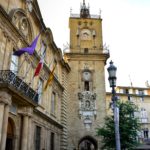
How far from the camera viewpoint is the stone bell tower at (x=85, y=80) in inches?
1187

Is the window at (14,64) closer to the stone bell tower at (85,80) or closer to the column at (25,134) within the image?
the column at (25,134)

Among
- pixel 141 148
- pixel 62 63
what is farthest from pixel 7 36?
pixel 141 148

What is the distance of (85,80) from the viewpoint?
3256cm

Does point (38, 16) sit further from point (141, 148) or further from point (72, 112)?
point (141, 148)

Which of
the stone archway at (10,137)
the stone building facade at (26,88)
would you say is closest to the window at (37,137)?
the stone building facade at (26,88)

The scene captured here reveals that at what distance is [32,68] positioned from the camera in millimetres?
20797

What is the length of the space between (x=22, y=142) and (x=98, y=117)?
14.9 m

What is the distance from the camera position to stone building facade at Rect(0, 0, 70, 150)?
48.9 feet

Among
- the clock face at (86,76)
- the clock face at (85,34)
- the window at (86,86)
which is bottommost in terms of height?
the window at (86,86)

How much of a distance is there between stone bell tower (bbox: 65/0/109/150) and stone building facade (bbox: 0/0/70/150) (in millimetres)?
2473

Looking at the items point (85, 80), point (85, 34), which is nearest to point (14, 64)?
point (85, 80)

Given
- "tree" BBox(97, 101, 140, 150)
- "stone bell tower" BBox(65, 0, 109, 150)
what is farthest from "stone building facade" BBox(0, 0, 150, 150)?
"tree" BBox(97, 101, 140, 150)

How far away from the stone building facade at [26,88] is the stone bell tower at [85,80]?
2.47 m

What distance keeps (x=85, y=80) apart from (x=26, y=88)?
16491 millimetres
